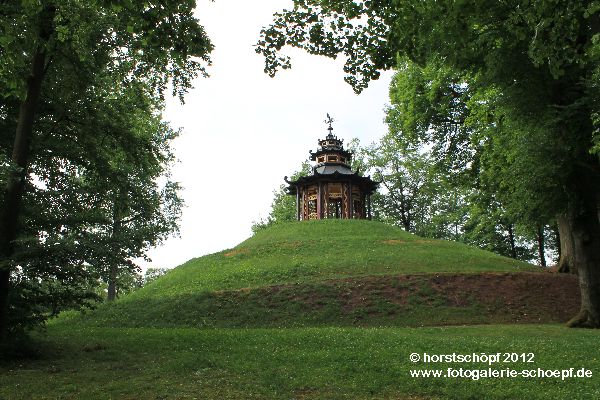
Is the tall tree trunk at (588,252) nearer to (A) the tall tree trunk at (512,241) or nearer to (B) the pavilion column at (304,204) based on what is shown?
(B) the pavilion column at (304,204)

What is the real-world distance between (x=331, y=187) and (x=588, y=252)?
77.0 feet

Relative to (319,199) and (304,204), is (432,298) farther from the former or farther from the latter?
(304,204)

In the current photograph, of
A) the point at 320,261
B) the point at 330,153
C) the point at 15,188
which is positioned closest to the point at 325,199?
the point at 330,153

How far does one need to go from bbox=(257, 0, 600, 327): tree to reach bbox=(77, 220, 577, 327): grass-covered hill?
397 cm

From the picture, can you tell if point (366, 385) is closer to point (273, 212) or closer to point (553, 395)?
point (553, 395)

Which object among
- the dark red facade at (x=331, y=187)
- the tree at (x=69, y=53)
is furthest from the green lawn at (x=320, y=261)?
the tree at (x=69, y=53)

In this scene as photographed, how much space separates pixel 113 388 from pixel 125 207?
22.7 feet

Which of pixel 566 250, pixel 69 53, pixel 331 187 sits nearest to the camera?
pixel 69 53

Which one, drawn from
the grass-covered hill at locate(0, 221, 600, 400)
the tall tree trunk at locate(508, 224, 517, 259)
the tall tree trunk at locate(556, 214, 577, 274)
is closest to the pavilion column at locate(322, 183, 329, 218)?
the grass-covered hill at locate(0, 221, 600, 400)

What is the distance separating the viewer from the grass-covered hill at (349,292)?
17422mm

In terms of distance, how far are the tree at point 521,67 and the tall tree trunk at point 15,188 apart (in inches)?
257

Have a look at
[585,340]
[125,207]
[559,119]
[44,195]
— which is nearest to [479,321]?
[585,340]

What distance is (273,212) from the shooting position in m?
58.6

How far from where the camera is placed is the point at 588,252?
1501 centimetres
